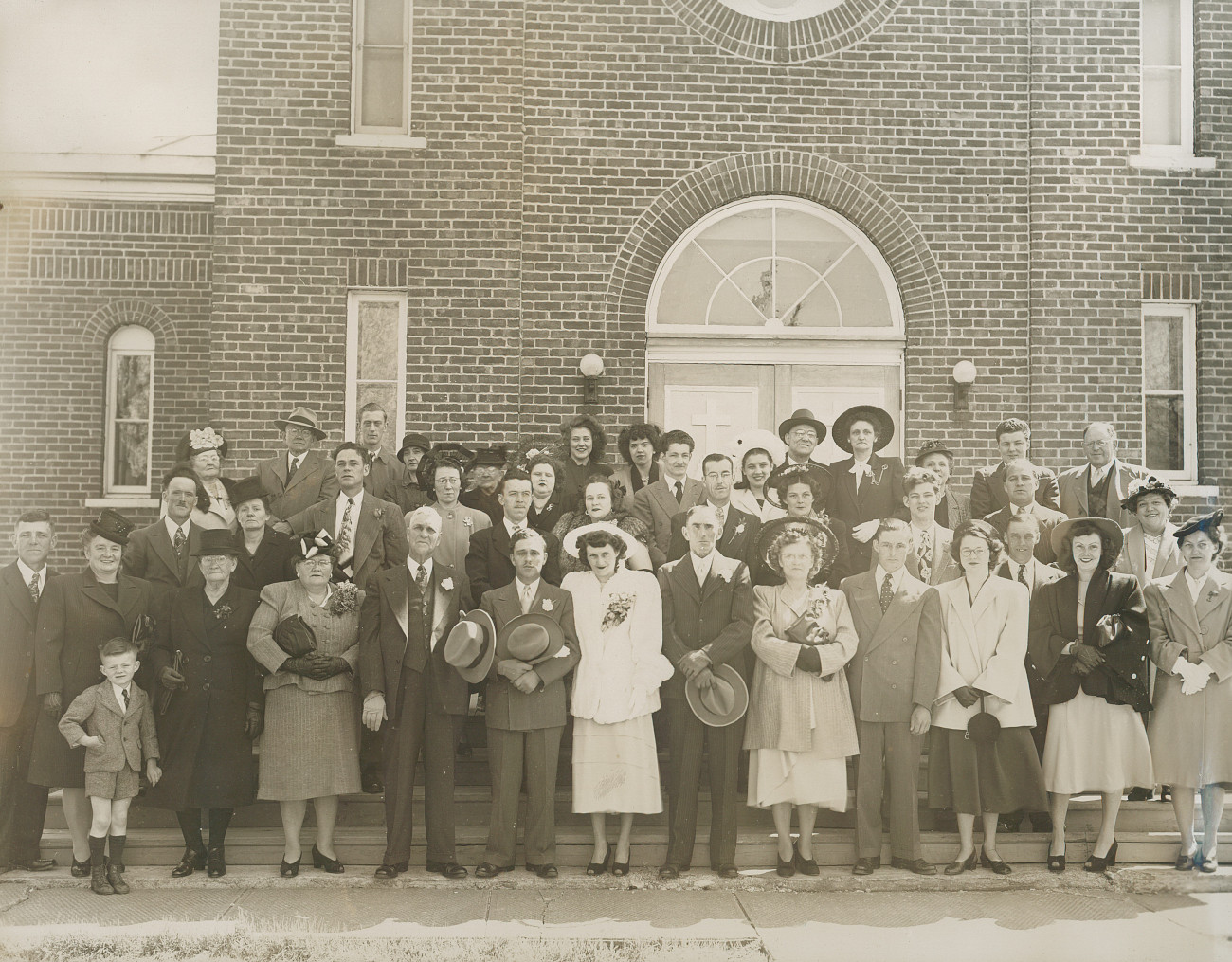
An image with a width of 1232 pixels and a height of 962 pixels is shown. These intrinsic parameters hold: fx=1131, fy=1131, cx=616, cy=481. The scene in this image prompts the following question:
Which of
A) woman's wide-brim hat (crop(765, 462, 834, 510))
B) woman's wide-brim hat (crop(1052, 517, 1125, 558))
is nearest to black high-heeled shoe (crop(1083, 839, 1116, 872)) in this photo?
woman's wide-brim hat (crop(1052, 517, 1125, 558))

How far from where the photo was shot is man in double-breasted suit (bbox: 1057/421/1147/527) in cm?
775

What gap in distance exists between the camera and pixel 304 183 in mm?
9102

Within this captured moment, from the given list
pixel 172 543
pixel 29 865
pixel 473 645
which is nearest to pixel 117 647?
pixel 172 543

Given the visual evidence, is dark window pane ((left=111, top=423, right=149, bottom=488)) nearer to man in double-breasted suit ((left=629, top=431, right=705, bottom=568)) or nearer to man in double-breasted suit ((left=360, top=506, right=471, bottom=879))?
man in double-breasted suit ((left=360, top=506, right=471, bottom=879))

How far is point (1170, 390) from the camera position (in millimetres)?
9641

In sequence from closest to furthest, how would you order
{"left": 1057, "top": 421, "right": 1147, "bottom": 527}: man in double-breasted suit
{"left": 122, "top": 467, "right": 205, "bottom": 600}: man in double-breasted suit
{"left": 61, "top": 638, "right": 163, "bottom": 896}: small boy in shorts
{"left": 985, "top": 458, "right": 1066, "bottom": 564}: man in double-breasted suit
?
{"left": 61, "top": 638, "right": 163, "bottom": 896}: small boy in shorts < {"left": 122, "top": 467, "right": 205, "bottom": 600}: man in double-breasted suit < {"left": 985, "top": 458, "right": 1066, "bottom": 564}: man in double-breasted suit < {"left": 1057, "top": 421, "right": 1147, "bottom": 527}: man in double-breasted suit

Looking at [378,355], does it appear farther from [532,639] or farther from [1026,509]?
[1026,509]

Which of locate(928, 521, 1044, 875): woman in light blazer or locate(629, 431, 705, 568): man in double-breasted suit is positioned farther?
locate(629, 431, 705, 568): man in double-breasted suit

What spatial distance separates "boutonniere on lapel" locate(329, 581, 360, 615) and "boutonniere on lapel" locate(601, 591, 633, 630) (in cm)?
141

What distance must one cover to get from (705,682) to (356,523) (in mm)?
2420

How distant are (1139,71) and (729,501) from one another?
5.67 meters

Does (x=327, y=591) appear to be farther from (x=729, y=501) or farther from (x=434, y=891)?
(x=729, y=501)

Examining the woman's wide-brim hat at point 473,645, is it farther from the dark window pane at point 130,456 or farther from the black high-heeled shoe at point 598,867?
the dark window pane at point 130,456

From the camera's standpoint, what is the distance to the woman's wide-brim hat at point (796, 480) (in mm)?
6652
